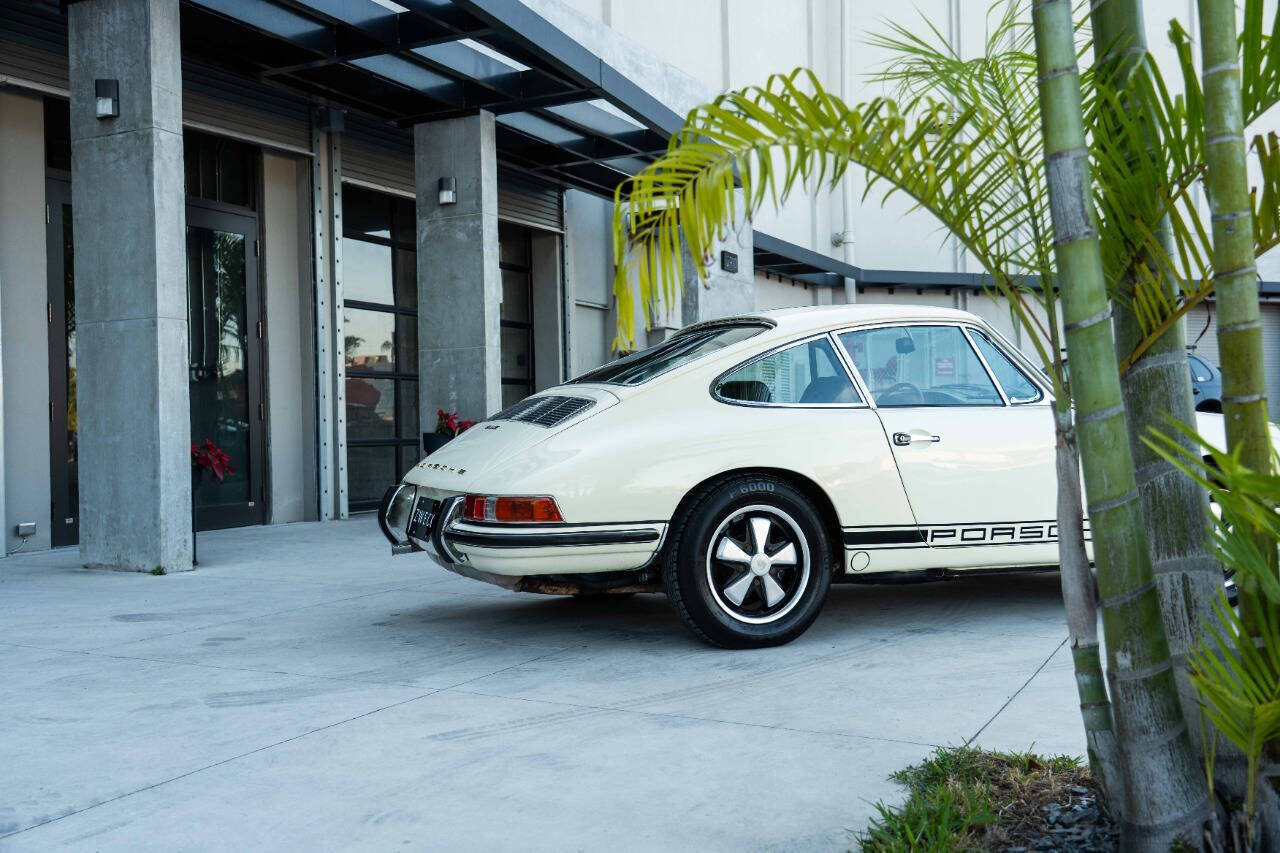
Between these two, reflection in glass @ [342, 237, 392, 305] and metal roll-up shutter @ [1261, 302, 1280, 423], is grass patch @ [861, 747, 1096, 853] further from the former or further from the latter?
metal roll-up shutter @ [1261, 302, 1280, 423]

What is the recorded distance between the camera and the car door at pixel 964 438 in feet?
17.2

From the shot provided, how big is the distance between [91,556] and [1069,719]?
6.41 metres

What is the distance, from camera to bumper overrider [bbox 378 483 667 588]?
4691 millimetres

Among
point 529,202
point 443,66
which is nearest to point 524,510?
point 443,66

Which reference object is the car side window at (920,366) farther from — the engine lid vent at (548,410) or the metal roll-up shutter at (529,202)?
the metal roll-up shutter at (529,202)

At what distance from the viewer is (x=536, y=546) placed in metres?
4.70

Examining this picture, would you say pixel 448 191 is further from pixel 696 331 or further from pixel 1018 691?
pixel 1018 691

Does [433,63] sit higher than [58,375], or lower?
higher

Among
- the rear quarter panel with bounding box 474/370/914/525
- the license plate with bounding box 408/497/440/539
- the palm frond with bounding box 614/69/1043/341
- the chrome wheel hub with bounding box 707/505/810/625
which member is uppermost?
the palm frond with bounding box 614/69/1043/341

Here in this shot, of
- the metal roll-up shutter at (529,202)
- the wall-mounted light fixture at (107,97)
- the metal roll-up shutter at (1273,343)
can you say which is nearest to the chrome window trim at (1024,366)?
the wall-mounted light fixture at (107,97)

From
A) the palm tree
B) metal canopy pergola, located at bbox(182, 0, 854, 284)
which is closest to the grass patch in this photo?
the palm tree

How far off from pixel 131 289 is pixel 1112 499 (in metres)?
6.88

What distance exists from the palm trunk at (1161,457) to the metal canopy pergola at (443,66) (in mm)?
6774

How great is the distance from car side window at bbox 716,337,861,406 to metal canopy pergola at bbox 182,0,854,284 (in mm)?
4608
